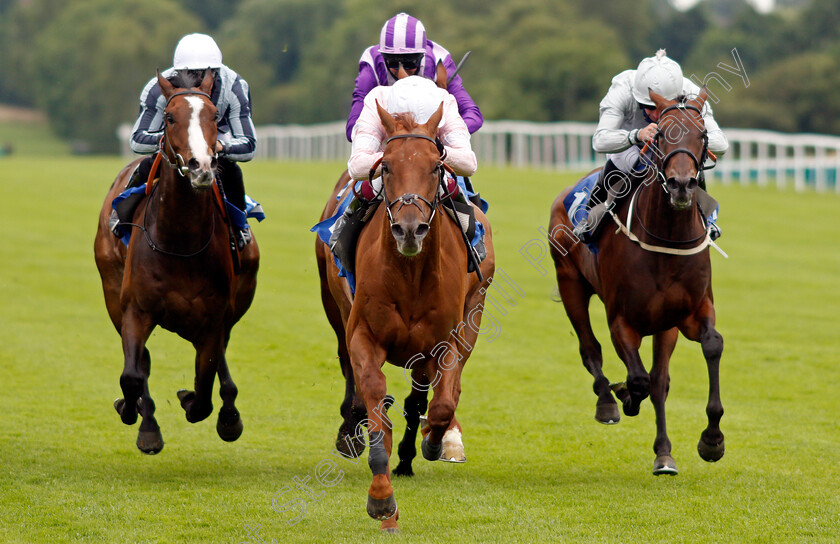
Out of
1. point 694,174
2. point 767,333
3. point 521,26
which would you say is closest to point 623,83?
point 694,174

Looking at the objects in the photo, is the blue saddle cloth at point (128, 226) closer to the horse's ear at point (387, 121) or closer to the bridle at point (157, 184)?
the bridle at point (157, 184)

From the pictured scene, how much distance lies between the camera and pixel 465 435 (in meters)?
8.95

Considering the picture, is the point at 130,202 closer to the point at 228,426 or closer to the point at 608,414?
the point at 228,426

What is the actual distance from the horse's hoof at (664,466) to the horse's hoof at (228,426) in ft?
8.90

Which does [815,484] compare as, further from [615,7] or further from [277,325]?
[615,7]

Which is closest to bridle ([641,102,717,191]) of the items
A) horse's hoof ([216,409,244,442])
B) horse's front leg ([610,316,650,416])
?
horse's front leg ([610,316,650,416])

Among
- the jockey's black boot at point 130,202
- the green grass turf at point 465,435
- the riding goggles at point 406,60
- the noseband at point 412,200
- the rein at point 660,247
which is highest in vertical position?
the riding goggles at point 406,60

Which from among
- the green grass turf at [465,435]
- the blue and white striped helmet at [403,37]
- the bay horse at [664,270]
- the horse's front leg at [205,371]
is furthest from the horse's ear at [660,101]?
the horse's front leg at [205,371]

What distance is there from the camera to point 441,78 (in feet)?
22.1

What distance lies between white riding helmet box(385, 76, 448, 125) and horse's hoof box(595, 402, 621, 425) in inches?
109

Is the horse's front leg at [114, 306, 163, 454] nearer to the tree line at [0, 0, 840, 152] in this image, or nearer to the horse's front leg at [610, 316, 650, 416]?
the horse's front leg at [610, 316, 650, 416]

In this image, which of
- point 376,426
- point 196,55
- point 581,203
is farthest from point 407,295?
point 581,203

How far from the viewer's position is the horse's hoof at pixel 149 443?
24.6ft

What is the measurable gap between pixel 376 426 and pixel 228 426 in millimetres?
2234
